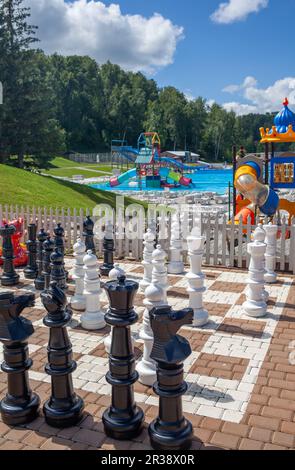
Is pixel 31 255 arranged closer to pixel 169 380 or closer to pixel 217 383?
pixel 217 383

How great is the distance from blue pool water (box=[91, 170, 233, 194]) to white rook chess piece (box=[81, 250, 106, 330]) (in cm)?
3221

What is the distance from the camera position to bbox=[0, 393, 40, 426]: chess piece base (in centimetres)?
382

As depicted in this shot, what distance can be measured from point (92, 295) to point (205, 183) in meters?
42.3

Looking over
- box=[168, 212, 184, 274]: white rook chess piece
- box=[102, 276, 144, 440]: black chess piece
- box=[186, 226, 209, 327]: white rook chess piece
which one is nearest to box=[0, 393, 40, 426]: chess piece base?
box=[102, 276, 144, 440]: black chess piece

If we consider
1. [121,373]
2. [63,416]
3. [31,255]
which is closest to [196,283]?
[121,373]

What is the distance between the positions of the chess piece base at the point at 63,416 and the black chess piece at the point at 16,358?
17 centimetres

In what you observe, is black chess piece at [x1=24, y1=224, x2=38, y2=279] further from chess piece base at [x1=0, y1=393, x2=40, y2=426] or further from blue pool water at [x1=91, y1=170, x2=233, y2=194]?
blue pool water at [x1=91, y1=170, x2=233, y2=194]

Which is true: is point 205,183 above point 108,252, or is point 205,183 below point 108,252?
above

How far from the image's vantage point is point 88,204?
58.2 ft

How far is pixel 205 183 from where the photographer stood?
47.3 m

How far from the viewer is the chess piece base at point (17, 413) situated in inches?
150

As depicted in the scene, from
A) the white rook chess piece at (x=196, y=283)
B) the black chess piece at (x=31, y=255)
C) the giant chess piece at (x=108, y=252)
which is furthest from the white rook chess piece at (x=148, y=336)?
the black chess piece at (x=31, y=255)
